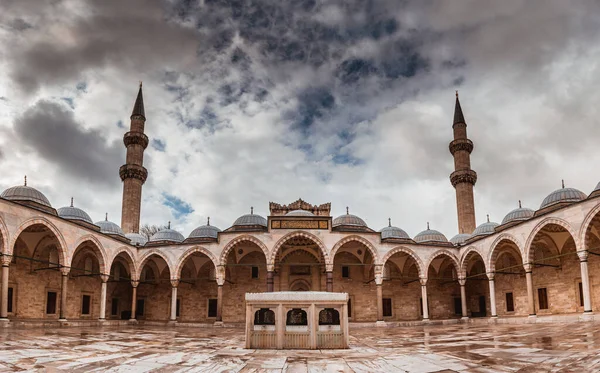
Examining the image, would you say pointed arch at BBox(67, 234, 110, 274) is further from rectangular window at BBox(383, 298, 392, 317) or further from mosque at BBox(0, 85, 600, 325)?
rectangular window at BBox(383, 298, 392, 317)

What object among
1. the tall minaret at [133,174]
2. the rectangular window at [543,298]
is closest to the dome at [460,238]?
the rectangular window at [543,298]

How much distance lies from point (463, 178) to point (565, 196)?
824cm

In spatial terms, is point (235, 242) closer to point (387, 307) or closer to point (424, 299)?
point (424, 299)

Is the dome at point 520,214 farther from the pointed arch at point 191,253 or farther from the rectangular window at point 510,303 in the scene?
the pointed arch at point 191,253

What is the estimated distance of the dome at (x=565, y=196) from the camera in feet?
74.3

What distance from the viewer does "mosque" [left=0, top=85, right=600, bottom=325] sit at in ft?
63.1

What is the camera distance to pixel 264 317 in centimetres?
984

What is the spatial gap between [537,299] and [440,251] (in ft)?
16.3

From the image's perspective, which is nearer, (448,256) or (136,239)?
(448,256)

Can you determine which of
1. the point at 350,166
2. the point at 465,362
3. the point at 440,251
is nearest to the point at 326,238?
the point at 350,166

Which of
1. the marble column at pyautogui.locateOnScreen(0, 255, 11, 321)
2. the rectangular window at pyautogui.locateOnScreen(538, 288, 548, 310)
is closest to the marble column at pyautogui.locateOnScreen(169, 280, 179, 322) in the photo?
the marble column at pyautogui.locateOnScreen(0, 255, 11, 321)

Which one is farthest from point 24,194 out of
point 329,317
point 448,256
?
point 448,256

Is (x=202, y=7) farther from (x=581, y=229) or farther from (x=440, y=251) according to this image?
(x=440, y=251)

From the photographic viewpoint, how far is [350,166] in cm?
2383
